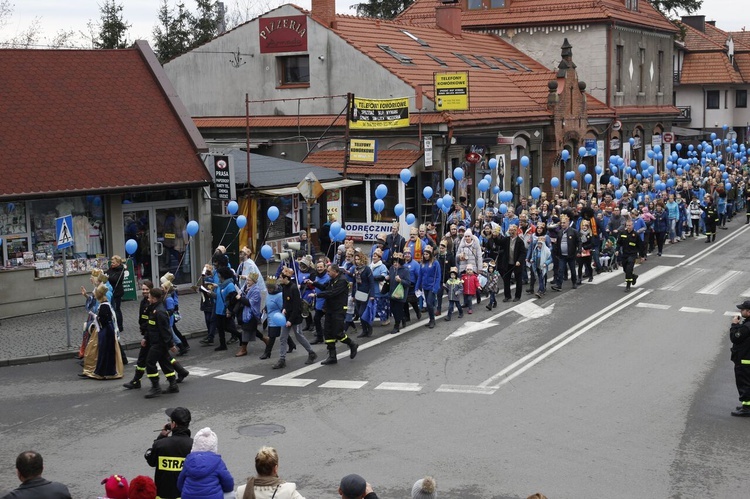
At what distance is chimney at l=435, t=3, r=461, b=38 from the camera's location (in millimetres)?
41094

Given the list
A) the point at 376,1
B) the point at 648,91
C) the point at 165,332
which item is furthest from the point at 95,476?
the point at 376,1

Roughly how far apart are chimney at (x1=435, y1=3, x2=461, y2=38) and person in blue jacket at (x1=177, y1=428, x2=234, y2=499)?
114 feet

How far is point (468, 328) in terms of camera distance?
1898 cm

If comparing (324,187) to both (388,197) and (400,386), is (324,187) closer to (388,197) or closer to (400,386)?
(388,197)

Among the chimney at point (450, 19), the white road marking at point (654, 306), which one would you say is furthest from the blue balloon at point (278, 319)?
the chimney at point (450, 19)

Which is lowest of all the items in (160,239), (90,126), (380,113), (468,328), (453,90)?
(468,328)

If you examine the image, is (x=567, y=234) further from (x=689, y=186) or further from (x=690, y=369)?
(x=689, y=186)

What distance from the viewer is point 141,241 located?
23156 millimetres

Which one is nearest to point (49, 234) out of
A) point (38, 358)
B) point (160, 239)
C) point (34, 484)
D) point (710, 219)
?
point (160, 239)

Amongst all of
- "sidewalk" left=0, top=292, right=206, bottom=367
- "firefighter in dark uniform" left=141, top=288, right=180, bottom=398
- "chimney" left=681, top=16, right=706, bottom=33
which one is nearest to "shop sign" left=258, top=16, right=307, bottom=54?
"sidewalk" left=0, top=292, right=206, bottom=367

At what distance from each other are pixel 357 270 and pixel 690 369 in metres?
6.17

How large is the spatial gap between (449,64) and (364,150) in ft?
30.1

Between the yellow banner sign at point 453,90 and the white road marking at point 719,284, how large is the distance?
28.9ft

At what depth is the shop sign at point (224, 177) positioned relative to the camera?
23609 mm
